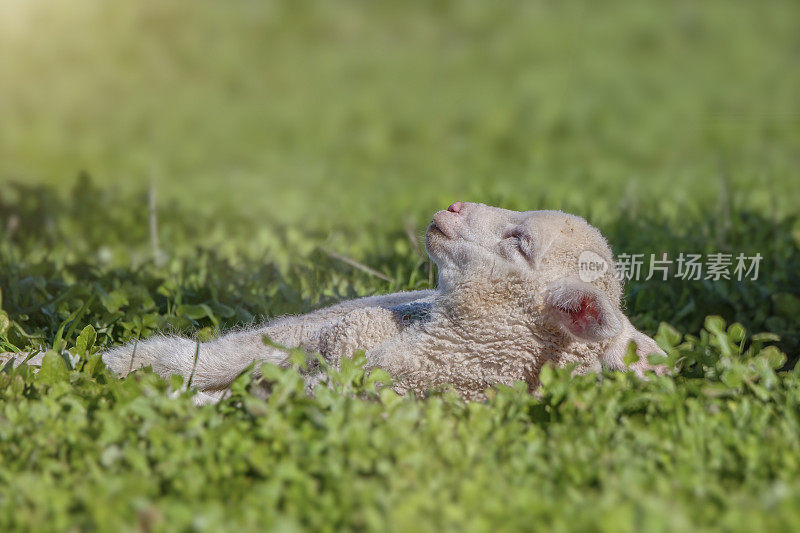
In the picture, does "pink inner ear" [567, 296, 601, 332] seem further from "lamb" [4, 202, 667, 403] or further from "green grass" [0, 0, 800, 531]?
"green grass" [0, 0, 800, 531]

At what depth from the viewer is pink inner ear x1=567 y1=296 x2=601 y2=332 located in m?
3.71

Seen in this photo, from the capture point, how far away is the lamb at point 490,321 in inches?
153

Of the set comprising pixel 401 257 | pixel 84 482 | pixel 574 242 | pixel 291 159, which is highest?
pixel 574 242

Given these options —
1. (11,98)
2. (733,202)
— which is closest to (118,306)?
(733,202)

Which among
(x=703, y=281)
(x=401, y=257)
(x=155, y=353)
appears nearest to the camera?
(x=155, y=353)

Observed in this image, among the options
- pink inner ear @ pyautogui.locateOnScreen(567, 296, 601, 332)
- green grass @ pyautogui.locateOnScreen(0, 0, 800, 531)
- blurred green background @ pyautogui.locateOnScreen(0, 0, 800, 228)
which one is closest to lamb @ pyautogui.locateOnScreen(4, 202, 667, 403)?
pink inner ear @ pyautogui.locateOnScreen(567, 296, 601, 332)

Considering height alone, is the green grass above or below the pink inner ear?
below

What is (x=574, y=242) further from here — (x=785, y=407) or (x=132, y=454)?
(x=132, y=454)

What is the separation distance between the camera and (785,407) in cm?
349

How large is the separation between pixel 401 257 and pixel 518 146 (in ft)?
20.3

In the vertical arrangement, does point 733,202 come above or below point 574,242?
below

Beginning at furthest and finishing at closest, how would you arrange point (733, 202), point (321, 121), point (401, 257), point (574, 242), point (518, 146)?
point (321, 121)
point (518, 146)
point (733, 202)
point (401, 257)
point (574, 242)

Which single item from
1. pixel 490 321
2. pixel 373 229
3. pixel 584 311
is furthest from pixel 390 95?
pixel 584 311

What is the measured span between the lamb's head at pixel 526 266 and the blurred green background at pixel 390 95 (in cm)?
520
